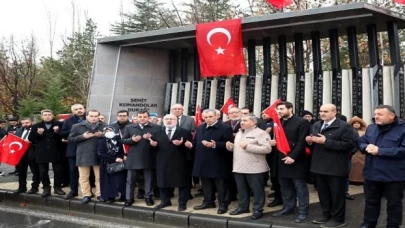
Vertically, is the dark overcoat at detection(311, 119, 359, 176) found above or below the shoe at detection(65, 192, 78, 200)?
above

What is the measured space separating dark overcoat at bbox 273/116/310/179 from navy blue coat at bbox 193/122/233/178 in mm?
1042

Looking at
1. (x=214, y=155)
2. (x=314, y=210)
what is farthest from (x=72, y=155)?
(x=314, y=210)

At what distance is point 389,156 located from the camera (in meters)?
4.95

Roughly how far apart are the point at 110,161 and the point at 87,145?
1.87 ft

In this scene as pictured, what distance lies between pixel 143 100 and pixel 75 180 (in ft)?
12.9

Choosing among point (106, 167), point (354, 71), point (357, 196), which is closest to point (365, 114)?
point (354, 71)

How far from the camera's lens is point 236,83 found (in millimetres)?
10773

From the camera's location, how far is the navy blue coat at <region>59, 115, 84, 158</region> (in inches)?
318

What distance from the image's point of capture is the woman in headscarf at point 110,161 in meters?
7.42

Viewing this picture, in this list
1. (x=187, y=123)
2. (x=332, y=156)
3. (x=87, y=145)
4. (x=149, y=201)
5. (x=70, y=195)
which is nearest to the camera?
(x=332, y=156)

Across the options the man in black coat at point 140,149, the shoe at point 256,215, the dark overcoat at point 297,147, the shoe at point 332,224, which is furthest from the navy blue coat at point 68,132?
the shoe at point 332,224

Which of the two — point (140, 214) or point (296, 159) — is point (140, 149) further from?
point (296, 159)

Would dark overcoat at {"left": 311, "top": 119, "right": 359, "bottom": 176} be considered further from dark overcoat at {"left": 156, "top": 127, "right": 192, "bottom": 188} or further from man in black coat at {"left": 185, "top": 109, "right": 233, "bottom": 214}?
dark overcoat at {"left": 156, "top": 127, "right": 192, "bottom": 188}

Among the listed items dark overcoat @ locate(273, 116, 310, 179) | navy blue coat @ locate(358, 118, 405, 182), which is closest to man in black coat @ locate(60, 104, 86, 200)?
dark overcoat @ locate(273, 116, 310, 179)
